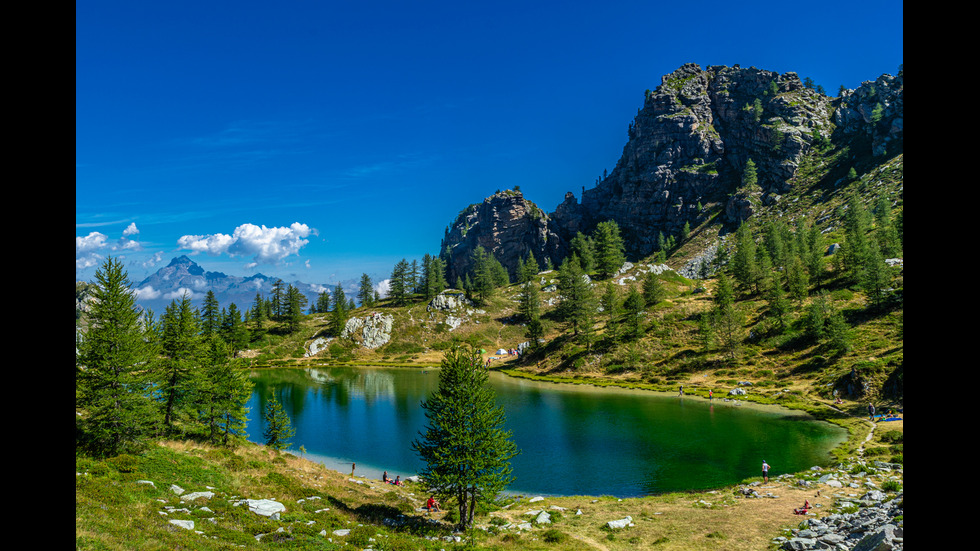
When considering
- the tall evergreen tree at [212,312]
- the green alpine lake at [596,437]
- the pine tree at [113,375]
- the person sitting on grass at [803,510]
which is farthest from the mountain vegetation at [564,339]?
the green alpine lake at [596,437]

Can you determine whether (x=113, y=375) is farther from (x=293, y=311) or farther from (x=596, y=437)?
(x=293, y=311)

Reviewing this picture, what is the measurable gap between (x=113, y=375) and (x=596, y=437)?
43.7 meters

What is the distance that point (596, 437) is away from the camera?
50.8 meters

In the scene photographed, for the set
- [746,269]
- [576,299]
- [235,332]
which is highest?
[746,269]

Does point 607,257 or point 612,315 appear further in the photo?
point 607,257

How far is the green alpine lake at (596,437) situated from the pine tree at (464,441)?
11773 millimetres

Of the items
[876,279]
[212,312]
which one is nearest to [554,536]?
[876,279]

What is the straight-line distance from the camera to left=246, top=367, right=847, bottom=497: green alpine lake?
40.2 m

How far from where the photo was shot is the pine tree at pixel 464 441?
2792 centimetres

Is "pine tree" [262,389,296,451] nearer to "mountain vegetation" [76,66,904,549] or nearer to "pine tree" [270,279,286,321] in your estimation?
"mountain vegetation" [76,66,904,549]

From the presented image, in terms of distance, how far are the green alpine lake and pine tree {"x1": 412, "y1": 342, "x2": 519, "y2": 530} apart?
11.8 m

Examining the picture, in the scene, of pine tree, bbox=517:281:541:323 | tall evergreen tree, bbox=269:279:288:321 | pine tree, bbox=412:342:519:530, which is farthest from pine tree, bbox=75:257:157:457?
tall evergreen tree, bbox=269:279:288:321
